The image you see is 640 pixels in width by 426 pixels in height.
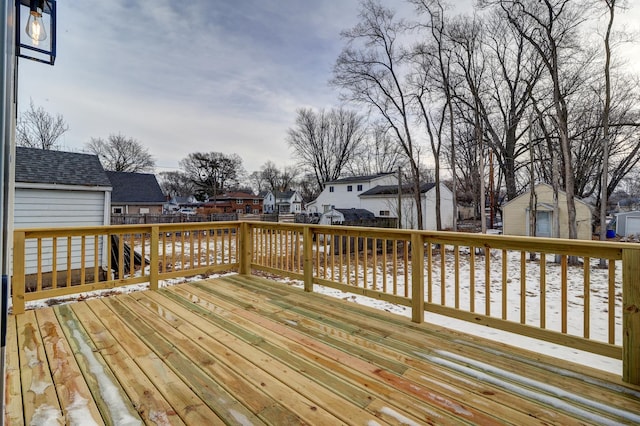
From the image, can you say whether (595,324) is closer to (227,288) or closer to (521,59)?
(227,288)

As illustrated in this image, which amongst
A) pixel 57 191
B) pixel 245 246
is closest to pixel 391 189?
pixel 245 246

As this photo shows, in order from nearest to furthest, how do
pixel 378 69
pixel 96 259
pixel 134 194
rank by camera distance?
pixel 96 259 < pixel 378 69 < pixel 134 194

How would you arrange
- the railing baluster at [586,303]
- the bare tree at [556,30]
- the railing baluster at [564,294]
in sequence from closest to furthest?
the railing baluster at [586,303] → the railing baluster at [564,294] → the bare tree at [556,30]

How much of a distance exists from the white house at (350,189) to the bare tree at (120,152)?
51.4 ft

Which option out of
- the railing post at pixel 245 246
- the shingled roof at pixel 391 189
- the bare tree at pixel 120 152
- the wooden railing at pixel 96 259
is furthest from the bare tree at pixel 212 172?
the railing post at pixel 245 246

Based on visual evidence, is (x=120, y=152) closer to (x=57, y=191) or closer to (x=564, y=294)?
(x=57, y=191)

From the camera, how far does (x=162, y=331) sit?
8.84 ft

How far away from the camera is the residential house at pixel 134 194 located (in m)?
20.0

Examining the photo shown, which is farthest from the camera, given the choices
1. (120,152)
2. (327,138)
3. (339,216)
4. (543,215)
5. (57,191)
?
(327,138)

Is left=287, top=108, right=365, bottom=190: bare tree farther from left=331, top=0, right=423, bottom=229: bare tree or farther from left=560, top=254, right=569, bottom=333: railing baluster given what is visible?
left=560, top=254, right=569, bottom=333: railing baluster

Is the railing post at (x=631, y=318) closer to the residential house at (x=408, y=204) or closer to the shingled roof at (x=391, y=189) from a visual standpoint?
the residential house at (x=408, y=204)

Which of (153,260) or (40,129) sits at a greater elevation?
(40,129)

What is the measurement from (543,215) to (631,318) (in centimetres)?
1596

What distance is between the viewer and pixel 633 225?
16219 millimetres
